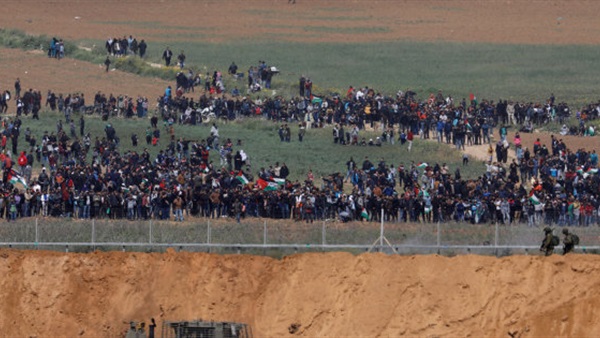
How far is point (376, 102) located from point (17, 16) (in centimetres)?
4544

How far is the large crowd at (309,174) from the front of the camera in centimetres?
5197

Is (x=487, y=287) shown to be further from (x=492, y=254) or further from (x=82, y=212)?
(x=82, y=212)

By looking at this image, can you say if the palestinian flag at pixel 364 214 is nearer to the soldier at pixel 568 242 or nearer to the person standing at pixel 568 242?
the person standing at pixel 568 242

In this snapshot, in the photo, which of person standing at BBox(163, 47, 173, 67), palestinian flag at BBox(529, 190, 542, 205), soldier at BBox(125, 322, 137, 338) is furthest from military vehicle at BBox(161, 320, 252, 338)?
person standing at BBox(163, 47, 173, 67)

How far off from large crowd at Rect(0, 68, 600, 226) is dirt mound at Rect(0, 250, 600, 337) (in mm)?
8952

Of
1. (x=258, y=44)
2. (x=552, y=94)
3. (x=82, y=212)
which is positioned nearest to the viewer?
(x=82, y=212)

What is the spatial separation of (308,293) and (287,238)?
399cm

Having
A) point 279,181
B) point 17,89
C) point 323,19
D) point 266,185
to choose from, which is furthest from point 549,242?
point 323,19

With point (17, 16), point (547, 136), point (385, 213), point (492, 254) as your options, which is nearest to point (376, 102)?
point (547, 136)

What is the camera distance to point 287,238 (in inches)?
1736

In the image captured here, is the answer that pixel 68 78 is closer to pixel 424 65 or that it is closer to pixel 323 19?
pixel 424 65

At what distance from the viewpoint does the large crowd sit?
2046 inches

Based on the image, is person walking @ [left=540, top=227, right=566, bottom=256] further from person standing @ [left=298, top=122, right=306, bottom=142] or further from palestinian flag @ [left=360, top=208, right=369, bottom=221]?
person standing @ [left=298, top=122, right=306, bottom=142]

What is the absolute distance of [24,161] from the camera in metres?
61.2
